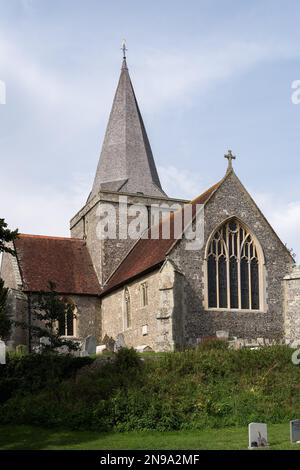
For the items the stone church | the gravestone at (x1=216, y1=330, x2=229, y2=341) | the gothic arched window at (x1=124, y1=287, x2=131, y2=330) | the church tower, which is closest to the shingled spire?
the church tower

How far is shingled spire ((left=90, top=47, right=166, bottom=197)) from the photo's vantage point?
42500 millimetres

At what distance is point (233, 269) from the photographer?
1323 inches

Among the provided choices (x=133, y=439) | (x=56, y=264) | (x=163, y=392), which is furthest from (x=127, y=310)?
(x=133, y=439)

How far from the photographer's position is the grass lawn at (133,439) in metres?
17.4

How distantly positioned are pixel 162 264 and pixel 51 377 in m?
8.79

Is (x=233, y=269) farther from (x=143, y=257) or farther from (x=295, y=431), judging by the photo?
(x=295, y=431)

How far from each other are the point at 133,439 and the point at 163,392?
12.5ft

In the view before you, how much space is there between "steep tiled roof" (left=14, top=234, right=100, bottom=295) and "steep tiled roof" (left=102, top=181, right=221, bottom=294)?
1.43 metres

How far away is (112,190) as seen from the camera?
4109 centimetres

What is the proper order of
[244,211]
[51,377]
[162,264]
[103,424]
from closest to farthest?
[103,424], [51,377], [162,264], [244,211]

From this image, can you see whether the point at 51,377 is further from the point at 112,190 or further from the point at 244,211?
the point at 112,190

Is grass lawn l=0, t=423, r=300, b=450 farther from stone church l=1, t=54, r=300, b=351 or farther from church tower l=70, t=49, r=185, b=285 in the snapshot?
church tower l=70, t=49, r=185, b=285

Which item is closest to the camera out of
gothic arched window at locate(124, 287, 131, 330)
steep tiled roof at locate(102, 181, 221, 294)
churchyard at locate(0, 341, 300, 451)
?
churchyard at locate(0, 341, 300, 451)
